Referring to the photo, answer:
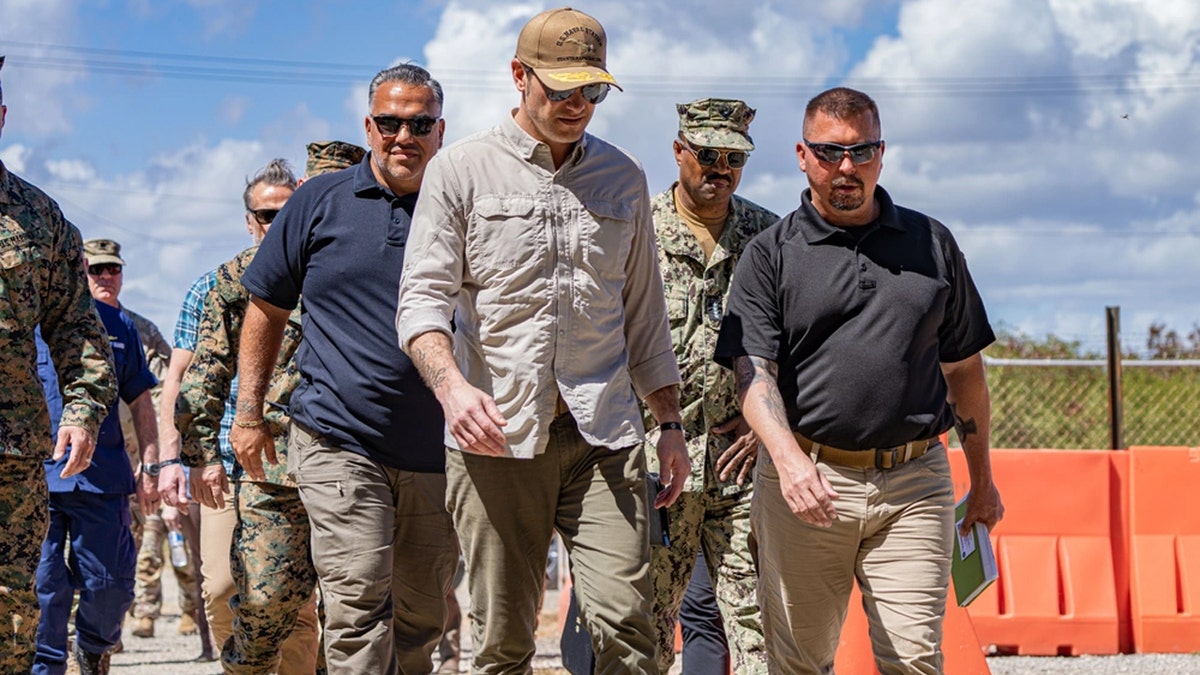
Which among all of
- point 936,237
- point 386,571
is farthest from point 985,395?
point 386,571

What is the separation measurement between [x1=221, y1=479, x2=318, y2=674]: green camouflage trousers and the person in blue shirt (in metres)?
1.57

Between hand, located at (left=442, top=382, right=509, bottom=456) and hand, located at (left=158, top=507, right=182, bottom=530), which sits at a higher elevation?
hand, located at (left=442, top=382, right=509, bottom=456)

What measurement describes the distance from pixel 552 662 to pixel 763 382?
542 centimetres

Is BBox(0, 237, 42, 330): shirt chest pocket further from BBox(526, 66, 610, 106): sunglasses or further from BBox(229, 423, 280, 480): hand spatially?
BBox(526, 66, 610, 106): sunglasses

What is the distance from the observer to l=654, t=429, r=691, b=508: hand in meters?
5.09

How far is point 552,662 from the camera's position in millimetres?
10383

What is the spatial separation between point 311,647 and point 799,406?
2821mm

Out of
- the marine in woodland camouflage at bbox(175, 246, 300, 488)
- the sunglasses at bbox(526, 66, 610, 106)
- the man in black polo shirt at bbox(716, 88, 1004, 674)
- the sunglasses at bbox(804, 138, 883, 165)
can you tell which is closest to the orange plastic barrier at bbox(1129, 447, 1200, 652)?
the man in black polo shirt at bbox(716, 88, 1004, 674)

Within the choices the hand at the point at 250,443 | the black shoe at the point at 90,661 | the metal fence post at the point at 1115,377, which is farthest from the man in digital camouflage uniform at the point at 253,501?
the metal fence post at the point at 1115,377

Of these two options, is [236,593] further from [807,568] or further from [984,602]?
[984,602]

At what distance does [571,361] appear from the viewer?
15.9 ft

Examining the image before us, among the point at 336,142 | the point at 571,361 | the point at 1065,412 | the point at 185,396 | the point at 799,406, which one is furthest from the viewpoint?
the point at 1065,412

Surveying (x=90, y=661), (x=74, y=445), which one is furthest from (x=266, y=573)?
(x=90, y=661)

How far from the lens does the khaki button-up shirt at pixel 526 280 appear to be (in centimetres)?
479
